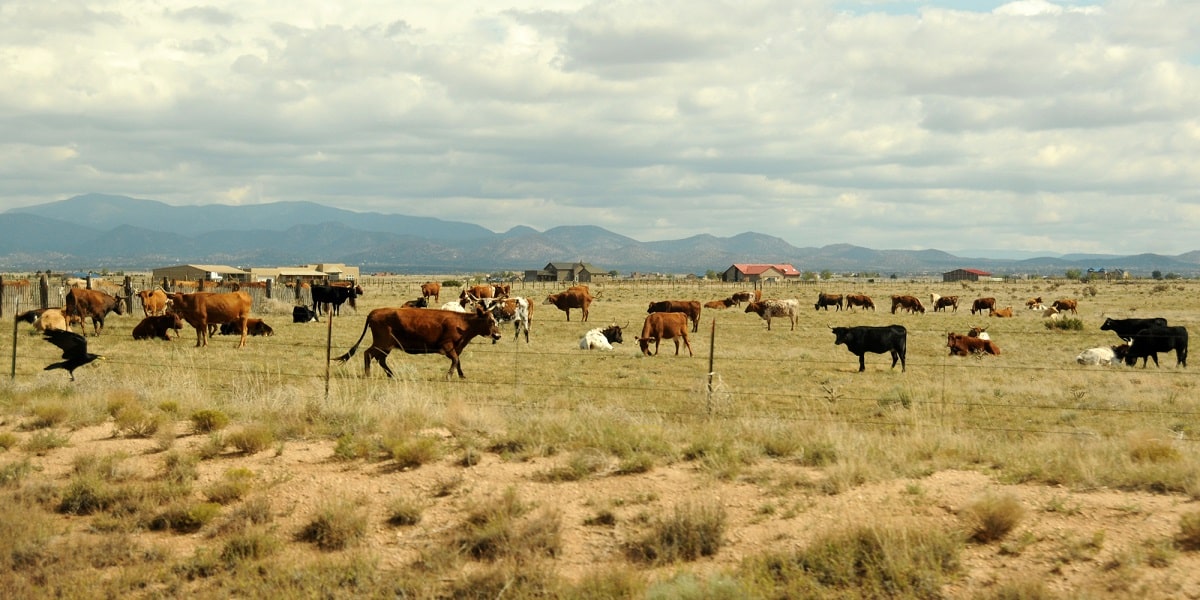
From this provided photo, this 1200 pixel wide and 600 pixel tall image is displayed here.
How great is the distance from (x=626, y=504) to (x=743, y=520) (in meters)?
1.15

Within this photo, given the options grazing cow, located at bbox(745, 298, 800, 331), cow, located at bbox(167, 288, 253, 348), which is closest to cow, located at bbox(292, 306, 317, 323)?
cow, located at bbox(167, 288, 253, 348)

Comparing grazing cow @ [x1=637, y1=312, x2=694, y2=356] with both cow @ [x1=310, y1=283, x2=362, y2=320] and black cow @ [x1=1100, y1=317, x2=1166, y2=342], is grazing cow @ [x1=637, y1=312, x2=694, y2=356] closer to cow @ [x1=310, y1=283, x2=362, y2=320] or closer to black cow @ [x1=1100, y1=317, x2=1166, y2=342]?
black cow @ [x1=1100, y1=317, x2=1166, y2=342]

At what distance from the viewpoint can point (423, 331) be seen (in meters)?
18.8

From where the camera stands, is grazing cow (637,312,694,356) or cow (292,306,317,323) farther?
cow (292,306,317,323)

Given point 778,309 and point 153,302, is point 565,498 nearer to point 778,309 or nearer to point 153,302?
point 153,302

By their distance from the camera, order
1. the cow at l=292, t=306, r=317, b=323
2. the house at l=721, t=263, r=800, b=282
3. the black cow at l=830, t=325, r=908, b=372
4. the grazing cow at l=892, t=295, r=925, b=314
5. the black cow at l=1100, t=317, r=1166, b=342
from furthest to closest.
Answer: the house at l=721, t=263, r=800, b=282
the grazing cow at l=892, t=295, r=925, b=314
the cow at l=292, t=306, r=317, b=323
the black cow at l=1100, t=317, r=1166, b=342
the black cow at l=830, t=325, r=908, b=372

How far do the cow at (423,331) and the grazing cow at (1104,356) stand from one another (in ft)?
49.1

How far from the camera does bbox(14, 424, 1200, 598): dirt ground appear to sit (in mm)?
7332

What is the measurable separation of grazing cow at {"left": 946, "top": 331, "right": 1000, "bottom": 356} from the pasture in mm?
10296

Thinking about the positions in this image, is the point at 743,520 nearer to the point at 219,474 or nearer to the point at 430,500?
the point at 430,500

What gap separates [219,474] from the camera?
400 inches

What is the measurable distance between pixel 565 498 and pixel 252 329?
77.1ft

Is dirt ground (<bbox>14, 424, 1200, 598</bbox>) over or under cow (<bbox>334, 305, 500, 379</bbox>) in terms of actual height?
under

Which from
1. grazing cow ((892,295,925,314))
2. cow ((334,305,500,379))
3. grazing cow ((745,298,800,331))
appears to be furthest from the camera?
grazing cow ((892,295,925,314))
